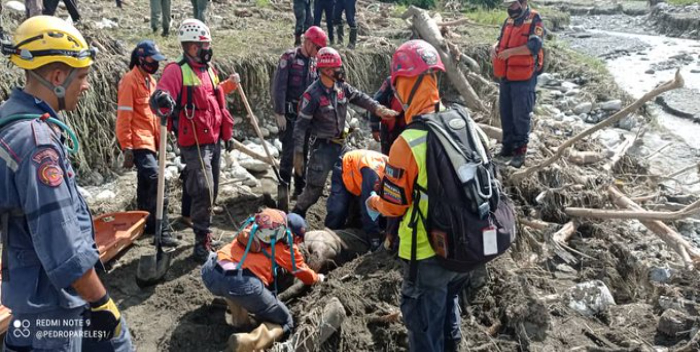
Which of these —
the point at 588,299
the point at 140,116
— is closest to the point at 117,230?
the point at 140,116

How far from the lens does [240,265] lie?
143 inches

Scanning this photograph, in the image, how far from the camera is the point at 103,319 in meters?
2.30

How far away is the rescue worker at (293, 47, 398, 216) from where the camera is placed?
5410 mm

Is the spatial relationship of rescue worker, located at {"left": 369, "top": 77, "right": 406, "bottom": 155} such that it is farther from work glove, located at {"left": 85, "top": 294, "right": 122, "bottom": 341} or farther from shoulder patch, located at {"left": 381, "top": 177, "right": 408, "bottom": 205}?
work glove, located at {"left": 85, "top": 294, "right": 122, "bottom": 341}

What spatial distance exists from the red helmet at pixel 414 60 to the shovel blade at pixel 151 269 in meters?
2.72

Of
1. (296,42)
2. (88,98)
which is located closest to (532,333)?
(88,98)

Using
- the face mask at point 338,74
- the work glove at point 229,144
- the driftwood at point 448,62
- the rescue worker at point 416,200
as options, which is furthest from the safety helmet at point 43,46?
the driftwood at point 448,62

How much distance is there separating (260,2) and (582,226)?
10.1m

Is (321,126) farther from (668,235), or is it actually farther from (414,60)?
(668,235)

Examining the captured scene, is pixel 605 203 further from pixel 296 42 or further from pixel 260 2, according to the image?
pixel 260 2

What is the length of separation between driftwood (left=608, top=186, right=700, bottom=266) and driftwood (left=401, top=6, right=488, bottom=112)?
320 centimetres

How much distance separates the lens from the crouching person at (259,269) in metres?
3.61

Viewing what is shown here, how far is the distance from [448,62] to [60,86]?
26.5ft

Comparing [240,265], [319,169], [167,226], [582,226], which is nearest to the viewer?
[240,265]
